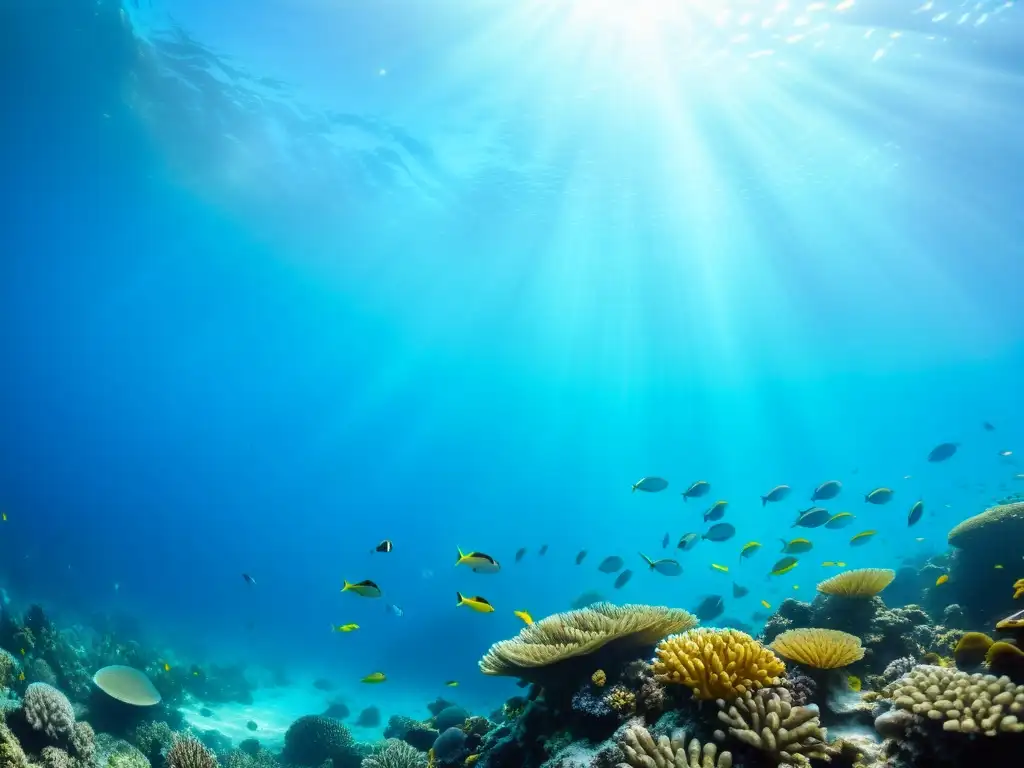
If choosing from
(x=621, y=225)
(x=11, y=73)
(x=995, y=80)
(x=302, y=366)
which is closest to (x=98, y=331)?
(x=302, y=366)

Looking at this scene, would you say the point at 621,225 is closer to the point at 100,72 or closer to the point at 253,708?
the point at 100,72

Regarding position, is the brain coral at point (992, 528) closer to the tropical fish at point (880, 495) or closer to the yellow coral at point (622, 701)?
the tropical fish at point (880, 495)

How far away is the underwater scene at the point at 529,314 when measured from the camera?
4984mm

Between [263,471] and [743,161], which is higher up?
[263,471]

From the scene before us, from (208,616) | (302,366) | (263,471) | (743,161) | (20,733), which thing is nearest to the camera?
(20,733)

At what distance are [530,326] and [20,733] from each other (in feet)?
163

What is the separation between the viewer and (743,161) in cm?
2836

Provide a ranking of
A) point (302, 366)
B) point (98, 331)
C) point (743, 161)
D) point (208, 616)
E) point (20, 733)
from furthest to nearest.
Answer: point (302, 366) → point (98, 331) → point (208, 616) → point (743, 161) → point (20, 733)

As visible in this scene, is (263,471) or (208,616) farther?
(263,471)

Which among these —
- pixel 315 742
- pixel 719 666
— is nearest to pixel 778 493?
pixel 719 666

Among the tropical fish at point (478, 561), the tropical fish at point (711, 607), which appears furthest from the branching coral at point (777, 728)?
the tropical fish at point (711, 607)

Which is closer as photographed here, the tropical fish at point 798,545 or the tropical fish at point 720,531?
the tropical fish at point 798,545

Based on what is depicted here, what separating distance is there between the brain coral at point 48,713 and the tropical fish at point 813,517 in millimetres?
12965

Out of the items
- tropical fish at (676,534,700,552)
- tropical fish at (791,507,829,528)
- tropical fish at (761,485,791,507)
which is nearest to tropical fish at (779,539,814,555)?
tropical fish at (791,507,829,528)
